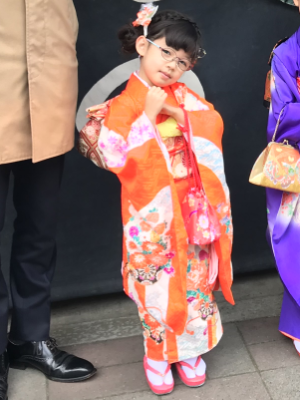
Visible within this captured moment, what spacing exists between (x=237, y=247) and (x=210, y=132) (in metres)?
1.20

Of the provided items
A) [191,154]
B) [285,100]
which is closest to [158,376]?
[191,154]

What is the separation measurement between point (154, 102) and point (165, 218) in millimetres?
459

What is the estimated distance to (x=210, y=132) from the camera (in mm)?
2143

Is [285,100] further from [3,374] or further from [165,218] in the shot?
[3,374]

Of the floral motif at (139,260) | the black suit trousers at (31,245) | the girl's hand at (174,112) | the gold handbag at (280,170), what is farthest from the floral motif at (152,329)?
the girl's hand at (174,112)

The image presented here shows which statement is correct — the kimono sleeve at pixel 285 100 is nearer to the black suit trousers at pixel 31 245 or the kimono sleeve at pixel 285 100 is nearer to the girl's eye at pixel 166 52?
the girl's eye at pixel 166 52

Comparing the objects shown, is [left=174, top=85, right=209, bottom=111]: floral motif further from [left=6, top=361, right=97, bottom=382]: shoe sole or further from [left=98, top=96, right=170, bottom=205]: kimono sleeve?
[left=6, top=361, right=97, bottom=382]: shoe sole

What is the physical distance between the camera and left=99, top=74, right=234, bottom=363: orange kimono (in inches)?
80.5

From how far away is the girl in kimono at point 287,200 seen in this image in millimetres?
2262

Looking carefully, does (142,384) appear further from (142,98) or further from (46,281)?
(142,98)

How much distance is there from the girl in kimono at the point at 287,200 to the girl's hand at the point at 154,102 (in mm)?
576

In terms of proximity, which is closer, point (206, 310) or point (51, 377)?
point (206, 310)

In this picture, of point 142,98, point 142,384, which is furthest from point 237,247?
point 142,98

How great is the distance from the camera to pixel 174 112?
2.09m
